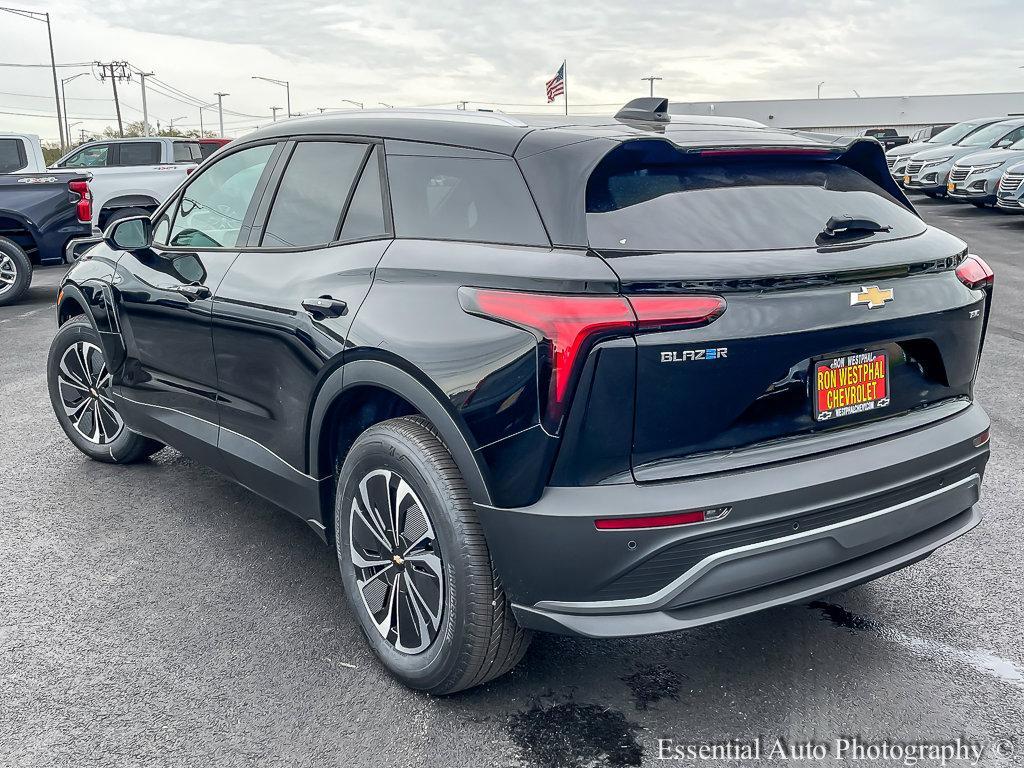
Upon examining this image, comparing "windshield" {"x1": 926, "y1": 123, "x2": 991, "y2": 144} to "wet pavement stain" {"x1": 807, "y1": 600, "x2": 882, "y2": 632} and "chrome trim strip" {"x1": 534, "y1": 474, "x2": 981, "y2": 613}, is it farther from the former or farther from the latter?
"chrome trim strip" {"x1": 534, "y1": 474, "x2": 981, "y2": 613}

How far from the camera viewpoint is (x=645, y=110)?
3414 mm

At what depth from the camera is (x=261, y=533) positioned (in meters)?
4.27

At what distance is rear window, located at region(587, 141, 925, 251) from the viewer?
2.58m

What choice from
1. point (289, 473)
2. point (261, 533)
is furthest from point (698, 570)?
point (261, 533)

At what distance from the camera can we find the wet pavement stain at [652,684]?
2900 mm

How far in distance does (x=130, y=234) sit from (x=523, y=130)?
2.26m

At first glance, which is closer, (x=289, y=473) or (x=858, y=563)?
(x=858, y=563)

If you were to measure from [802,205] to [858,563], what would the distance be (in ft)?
3.49

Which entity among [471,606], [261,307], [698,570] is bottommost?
[471,606]

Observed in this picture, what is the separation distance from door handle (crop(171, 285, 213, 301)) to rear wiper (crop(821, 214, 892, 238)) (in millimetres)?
2323

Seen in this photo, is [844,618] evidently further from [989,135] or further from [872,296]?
[989,135]

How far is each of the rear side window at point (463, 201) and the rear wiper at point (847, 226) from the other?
0.87 metres

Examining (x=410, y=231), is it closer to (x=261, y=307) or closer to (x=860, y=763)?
(x=261, y=307)

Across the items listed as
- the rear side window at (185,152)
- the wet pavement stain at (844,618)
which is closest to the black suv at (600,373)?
the wet pavement stain at (844,618)
